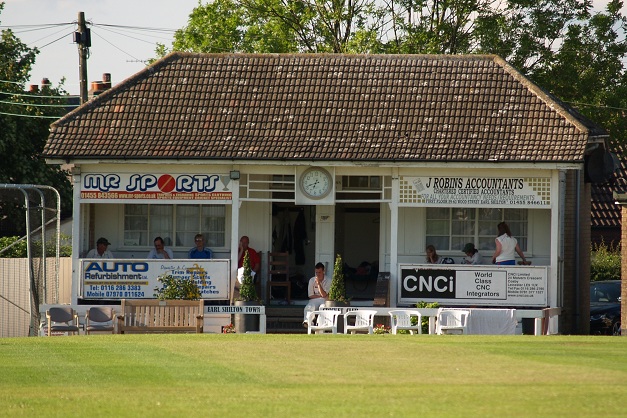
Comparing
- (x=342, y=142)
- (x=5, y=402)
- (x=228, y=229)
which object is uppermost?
(x=342, y=142)

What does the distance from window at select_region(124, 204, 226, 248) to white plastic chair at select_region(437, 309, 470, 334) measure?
583 cm

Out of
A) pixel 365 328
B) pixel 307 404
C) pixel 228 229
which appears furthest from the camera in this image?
pixel 228 229

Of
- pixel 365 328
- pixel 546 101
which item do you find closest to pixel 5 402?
pixel 365 328

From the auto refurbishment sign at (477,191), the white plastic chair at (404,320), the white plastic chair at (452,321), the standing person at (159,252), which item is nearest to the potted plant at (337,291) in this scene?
the white plastic chair at (404,320)

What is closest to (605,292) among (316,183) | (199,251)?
(316,183)

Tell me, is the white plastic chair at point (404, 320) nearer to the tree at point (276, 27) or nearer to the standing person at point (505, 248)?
the standing person at point (505, 248)

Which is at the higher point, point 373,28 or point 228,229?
point 373,28

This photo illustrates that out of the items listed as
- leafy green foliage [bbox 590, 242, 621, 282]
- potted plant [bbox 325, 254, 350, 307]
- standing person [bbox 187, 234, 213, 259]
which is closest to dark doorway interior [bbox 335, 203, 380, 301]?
potted plant [bbox 325, 254, 350, 307]

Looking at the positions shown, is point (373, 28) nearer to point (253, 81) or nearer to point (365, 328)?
point (253, 81)

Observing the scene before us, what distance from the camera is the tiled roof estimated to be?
23969 millimetres

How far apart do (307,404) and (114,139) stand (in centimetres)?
1389

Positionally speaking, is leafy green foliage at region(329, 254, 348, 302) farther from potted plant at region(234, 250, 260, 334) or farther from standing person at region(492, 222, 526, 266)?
standing person at region(492, 222, 526, 266)

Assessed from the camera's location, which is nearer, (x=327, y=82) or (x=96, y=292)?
(x=96, y=292)

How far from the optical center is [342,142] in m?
24.2
